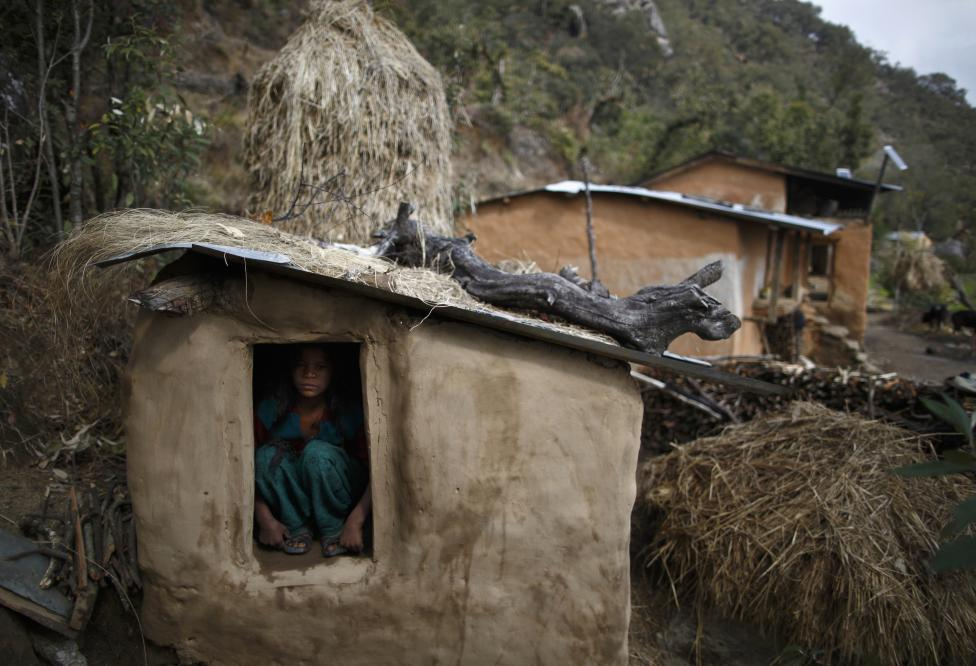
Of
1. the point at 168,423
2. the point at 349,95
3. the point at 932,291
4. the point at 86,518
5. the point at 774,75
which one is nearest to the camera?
the point at 168,423

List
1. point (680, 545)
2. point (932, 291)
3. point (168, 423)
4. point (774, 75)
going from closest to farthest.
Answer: point (168, 423) → point (680, 545) → point (932, 291) → point (774, 75)

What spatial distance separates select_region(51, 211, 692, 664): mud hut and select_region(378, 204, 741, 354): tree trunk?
0.19 meters

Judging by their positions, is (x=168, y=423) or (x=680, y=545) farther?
(x=680, y=545)

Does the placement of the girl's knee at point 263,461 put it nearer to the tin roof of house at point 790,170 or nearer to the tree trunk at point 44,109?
the tree trunk at point 44,109

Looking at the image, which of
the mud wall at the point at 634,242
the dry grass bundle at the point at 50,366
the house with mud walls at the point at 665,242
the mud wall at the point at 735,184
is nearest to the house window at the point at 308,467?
the dry grass bundle at the point at 50,366

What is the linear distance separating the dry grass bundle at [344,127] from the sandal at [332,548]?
3.56 m

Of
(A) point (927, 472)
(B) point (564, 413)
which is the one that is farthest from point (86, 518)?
(A) point (927, 472)

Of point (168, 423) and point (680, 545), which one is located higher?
point (168, 423)

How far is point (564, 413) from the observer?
344cm

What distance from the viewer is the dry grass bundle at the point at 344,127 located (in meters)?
6.50

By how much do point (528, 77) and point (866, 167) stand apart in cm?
1382

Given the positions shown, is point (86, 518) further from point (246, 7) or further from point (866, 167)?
point (866, 167)

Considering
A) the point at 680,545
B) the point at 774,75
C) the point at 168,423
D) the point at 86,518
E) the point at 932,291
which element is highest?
the point at 774,75

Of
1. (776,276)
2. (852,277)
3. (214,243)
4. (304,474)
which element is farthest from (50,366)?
(852,277)
